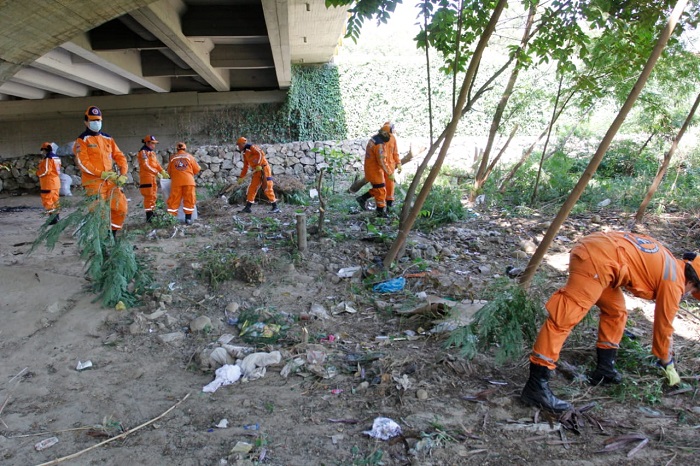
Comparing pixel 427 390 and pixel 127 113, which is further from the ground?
pixel 127 113

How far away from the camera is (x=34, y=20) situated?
10.2 ft

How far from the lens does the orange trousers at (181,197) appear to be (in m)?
7.71

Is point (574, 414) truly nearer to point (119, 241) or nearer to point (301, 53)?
point (119, 241)

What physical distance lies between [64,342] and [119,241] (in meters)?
1.25

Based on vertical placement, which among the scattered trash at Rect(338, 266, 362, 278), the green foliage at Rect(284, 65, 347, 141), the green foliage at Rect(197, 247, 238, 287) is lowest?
the scattered trash at Rect(338, 266, 362, 278)

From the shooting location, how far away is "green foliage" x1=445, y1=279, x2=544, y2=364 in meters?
3.60

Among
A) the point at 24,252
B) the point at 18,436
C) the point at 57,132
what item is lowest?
the point at 18,436

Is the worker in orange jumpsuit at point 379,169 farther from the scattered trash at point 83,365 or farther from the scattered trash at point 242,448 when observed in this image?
the scattered trash at point 242,448

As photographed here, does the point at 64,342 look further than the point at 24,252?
No

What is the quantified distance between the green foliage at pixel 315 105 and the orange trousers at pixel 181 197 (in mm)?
8904

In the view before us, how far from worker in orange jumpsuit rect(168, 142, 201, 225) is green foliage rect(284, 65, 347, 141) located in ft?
28.6

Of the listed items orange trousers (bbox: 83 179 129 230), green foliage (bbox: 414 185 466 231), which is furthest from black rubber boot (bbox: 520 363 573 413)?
orange trousers (bbox: 83 179 129 230)

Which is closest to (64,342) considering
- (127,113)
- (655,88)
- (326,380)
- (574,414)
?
(326,380)

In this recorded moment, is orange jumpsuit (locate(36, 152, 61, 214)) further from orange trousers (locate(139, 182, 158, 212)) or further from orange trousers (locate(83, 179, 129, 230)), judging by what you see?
orange trousers (locate(83, 179, 129, 230))
